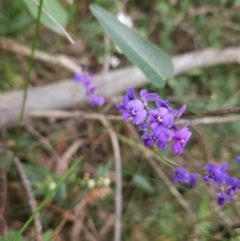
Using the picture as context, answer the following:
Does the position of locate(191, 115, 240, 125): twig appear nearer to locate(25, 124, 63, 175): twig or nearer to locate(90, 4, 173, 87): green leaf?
locate(25, 124, 63, 175): twig

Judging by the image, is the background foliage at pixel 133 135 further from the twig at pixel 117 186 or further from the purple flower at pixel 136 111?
the purple flower at pixel 136 111

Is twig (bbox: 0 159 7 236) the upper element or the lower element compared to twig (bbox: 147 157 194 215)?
upper

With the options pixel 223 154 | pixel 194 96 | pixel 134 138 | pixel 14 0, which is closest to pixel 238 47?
pixel 194 96

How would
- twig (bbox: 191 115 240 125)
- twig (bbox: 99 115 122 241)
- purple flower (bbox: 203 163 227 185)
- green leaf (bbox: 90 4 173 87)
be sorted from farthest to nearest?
1. twig (bbox: 191 115 240 125)
2. twig (bbox: 99 115 122 241)
3. green leaf (bbox: 90 4 173 87)
4. purple flower (bbox: 203 163 227 185)

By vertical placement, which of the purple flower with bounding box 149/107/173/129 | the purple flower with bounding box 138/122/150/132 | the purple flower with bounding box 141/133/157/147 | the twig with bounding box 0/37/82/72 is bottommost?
the twig with bounding box 0/37/82/72

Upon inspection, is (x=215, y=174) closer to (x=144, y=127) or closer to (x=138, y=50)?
(x=144, y=127)

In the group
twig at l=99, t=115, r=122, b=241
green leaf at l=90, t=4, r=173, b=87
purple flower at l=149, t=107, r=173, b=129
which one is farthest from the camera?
twig at l=99, t=115, r=122, b=241

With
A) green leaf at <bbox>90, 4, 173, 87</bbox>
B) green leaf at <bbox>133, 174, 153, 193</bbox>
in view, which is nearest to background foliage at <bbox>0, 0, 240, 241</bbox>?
green leaf at <bbox>133, 174, 153, 193</bbox>
